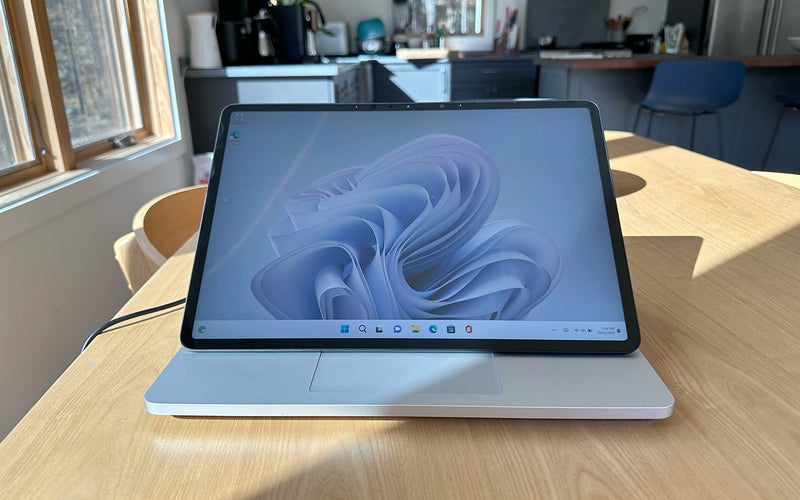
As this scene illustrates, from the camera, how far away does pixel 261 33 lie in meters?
2.94

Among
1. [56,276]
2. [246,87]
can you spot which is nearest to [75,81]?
[56,276]

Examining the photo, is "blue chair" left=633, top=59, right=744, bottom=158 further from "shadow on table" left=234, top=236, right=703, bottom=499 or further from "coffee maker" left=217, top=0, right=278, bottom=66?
"shadow on table" left=234, top=236, right=703, bottom=499

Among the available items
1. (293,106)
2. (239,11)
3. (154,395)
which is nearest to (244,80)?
(239,11)

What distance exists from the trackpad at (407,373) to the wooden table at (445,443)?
0.03 m

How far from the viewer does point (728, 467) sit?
381 millimetres

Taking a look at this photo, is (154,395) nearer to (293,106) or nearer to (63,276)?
(293,106)

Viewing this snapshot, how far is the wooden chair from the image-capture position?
110cm

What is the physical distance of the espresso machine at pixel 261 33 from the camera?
284 cm

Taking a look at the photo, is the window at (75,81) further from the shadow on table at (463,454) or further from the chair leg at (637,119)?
the chair leg at (637,119)

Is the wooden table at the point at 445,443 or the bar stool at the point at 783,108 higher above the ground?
the wooden table at the point at 445,443

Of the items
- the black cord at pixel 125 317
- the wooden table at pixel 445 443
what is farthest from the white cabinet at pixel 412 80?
the wooden table at pixel 445 443

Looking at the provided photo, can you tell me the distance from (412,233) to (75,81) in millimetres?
1938

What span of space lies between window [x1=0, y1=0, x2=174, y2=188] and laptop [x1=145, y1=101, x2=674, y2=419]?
4.55 ft

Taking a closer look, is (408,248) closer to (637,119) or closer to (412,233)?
(412,233)
